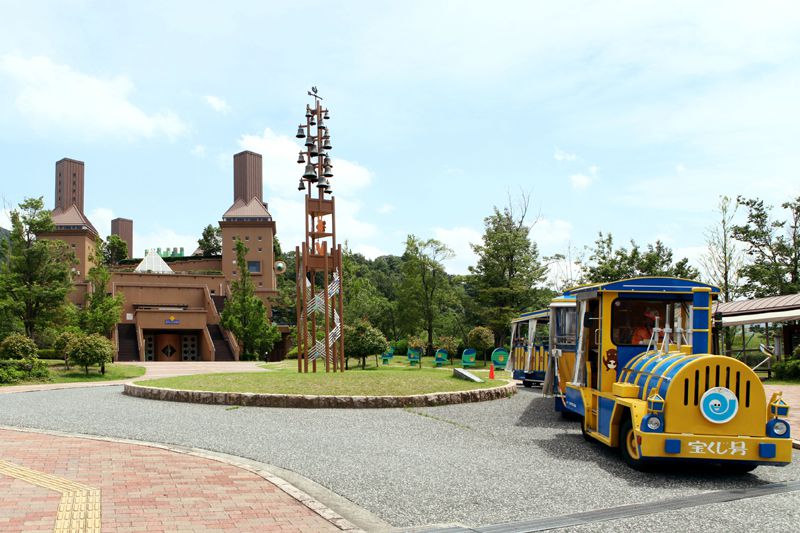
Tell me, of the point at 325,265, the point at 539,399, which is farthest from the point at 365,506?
the point at 325,265

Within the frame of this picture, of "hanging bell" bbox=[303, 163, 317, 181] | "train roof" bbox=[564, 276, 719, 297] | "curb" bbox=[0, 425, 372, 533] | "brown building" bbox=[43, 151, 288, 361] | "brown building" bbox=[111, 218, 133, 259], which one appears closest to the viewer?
"curb" bbox=[0, 425, 372, 533]

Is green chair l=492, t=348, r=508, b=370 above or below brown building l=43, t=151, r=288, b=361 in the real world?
below

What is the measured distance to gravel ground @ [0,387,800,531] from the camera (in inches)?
221

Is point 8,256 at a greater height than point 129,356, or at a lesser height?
greater

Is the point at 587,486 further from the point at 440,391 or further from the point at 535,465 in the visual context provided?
the point at 440,391

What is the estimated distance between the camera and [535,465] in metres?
7.57

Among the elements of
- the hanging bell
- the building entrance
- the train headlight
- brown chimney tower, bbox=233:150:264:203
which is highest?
brown chimney tower, bbox=233:150:264:203

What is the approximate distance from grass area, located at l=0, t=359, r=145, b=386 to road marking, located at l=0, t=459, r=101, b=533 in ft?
51.1

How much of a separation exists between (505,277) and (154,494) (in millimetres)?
32316

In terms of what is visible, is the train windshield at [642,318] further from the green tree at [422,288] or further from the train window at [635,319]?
the green tree at [422,288]

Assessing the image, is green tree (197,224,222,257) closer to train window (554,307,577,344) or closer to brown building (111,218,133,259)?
brown building (111,218,133,259)

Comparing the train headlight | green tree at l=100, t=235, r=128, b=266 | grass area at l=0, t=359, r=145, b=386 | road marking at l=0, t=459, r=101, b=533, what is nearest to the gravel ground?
the train headlight

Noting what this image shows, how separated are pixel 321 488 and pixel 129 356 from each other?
118 ft

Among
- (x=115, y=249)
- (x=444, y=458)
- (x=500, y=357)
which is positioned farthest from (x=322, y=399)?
(x=115, y=249)
